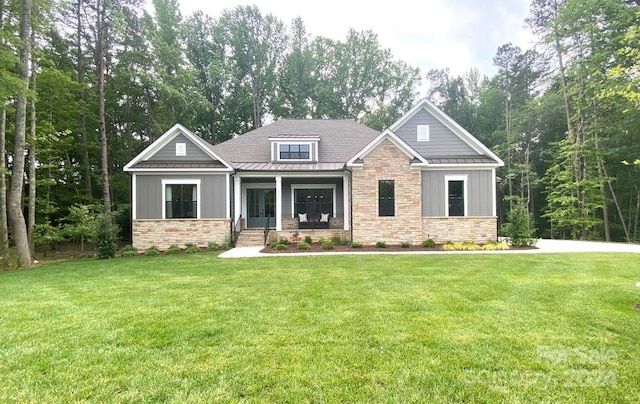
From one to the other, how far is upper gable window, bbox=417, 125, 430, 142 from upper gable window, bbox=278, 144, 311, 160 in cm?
577

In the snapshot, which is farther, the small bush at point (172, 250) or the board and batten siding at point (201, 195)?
the board and batten siding at point (201, 195)

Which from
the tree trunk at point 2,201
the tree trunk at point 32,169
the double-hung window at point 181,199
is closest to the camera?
the tree trunk at point 2,201

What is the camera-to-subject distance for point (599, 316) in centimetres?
419

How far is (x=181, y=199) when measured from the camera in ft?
45.2

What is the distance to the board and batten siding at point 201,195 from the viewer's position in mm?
13609

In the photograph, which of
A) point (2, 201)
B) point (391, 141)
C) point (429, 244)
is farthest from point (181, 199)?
point (429, 244)

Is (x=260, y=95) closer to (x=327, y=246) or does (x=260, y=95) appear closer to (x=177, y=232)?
(x=177, y=232)

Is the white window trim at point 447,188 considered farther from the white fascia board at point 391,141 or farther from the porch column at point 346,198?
the porch column at point 346,198

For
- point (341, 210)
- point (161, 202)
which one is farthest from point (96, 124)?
point (341, 210)

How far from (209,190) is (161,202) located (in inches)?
84.6

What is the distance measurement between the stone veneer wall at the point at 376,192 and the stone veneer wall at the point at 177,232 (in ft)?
19.2

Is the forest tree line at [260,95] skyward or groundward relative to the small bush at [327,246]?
skyward

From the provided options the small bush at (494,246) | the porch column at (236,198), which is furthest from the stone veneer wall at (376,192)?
the porch column at (236,198)

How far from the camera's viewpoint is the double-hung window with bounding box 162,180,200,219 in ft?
44.9
